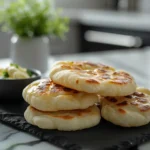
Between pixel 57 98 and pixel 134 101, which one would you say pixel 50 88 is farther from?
pixel 134 101

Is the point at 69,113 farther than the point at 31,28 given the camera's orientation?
No

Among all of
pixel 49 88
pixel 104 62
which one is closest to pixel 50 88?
pixel 49 88

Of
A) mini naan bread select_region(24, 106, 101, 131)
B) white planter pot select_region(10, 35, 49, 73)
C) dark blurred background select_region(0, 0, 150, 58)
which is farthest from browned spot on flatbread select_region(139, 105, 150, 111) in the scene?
dark blurred background select_region(0, 0, 150, 58)

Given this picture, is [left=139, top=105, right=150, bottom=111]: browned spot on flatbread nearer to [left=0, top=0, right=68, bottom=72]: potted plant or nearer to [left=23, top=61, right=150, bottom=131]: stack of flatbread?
[left=23, top=61, right=150, bottom=131]: stack of flatbread

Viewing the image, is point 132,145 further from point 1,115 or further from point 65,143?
point 1,115

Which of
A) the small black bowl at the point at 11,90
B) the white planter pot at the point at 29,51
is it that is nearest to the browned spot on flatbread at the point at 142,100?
the small black bowl at the point at 11,90

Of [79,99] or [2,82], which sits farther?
[2,82]

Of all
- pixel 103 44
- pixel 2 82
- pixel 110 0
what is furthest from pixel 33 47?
pixel 110 0
